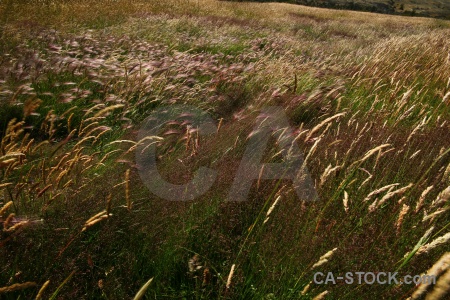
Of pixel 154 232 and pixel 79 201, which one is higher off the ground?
pixel 79 201

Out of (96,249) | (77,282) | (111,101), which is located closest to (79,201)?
(96,249)

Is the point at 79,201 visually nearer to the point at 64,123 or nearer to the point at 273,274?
the point at 273,274

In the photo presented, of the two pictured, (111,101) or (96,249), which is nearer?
(96,249)

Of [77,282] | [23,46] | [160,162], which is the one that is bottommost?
[77,282]

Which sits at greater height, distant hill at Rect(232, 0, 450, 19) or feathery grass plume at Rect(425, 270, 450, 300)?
distant hill at Rect(232, 0, 450, 19)

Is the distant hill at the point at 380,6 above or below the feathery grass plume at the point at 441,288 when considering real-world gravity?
above

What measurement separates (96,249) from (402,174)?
181 centimetres

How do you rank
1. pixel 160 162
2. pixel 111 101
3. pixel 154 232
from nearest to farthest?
pixel 154 232
pixel 160 162
pixel 111 101

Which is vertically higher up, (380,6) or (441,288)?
(380,6)

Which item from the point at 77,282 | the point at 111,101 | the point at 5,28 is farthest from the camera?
the point at 5,28

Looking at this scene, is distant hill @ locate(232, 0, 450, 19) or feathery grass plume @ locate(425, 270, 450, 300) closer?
feathery grass plume @ locate(425, 270, 450, 300)

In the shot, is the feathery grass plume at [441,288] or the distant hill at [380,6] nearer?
the feathery grass plume at [441,288]

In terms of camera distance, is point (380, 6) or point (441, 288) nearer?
point (441, 288)

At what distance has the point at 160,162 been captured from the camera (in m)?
2.02
